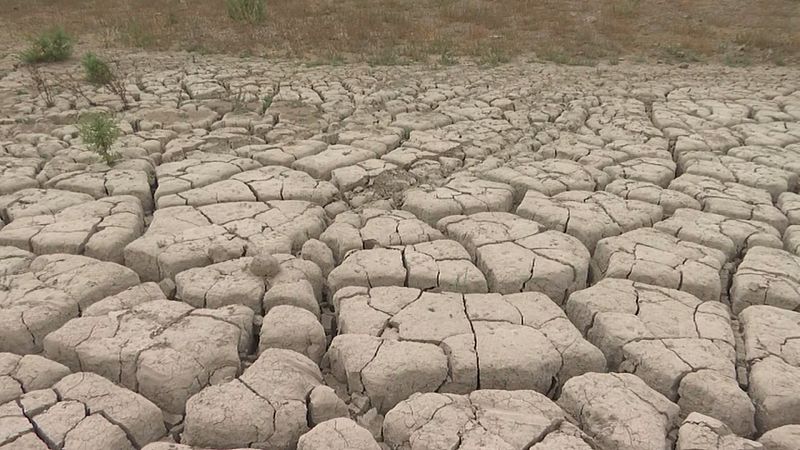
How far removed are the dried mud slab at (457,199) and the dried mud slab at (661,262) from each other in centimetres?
70

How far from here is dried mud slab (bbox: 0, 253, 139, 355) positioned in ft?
7.09

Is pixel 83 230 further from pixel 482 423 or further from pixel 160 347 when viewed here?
pixel 482 423

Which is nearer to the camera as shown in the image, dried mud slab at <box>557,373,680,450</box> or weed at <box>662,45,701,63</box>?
dried mud slab at <box>557,373,680,450</box>

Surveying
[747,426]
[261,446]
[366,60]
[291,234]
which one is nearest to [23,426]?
[261,446]

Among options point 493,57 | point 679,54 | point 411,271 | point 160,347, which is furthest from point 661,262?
point 679,54

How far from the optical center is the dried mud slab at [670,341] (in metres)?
1.92

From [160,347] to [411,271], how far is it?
43.9 inches

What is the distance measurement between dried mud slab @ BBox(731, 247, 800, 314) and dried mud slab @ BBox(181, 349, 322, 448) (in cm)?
194

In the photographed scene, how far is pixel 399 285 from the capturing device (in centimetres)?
257

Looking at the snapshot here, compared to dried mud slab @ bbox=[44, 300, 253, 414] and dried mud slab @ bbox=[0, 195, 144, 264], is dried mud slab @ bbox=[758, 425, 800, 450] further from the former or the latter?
dried mud slab @ bbox=[0, 195, 144, 264]

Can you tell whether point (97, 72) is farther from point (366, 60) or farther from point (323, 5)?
point (323, 5)

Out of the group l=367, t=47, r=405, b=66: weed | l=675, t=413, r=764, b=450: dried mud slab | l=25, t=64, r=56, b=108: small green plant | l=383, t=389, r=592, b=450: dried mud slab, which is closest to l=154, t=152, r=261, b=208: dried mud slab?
l=383, t=389, r=592, b=450: dried mud slab

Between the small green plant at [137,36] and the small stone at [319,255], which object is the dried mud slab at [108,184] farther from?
the small green plant at [137,36]

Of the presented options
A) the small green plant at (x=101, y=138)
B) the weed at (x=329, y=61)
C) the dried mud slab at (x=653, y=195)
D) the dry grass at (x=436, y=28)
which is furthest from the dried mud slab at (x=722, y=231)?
the weed at (x=329, y=61)
